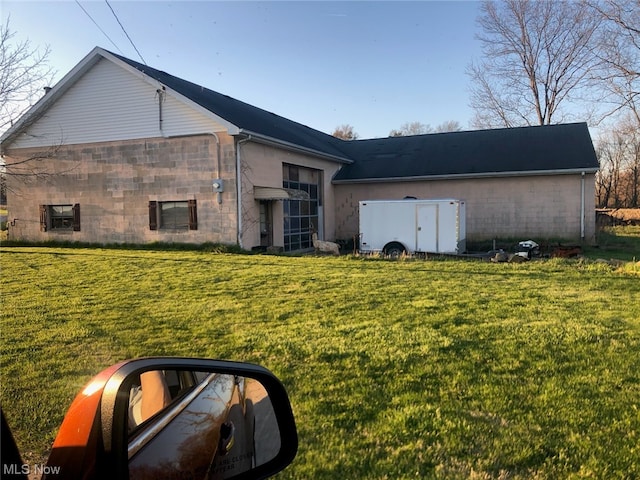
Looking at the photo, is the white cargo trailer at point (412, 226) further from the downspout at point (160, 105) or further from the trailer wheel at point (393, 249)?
the downspout at point (160, 105)

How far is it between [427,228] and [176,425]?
1482cm

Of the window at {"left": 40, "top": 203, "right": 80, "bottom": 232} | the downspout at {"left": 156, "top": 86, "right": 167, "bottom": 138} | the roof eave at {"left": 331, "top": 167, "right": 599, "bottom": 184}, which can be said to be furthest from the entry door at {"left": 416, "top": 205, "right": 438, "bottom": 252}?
the window at {"left": 40, "top": 203, "right": 80, "bottom": 232}

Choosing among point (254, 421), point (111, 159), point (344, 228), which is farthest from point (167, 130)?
point (254, 421)

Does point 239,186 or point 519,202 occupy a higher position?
point 239,186

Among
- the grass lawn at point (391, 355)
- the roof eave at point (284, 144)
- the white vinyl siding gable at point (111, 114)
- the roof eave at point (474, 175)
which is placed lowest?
the grass lawn at point (391, 355)

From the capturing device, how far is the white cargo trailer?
15.7 metres

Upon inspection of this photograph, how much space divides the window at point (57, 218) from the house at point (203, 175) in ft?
0.15

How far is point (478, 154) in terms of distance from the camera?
22.8 metres

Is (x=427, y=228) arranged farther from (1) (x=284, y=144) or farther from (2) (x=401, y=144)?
(2) (x=401, y=144)

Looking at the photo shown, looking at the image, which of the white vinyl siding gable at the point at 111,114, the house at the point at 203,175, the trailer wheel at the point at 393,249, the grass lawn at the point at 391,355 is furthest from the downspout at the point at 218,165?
the grass lawn at the point at 391,355

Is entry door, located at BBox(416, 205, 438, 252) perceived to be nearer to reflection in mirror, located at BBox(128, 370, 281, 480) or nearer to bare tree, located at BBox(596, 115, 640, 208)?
reflection in mirror, located at BBox(128, 370, 281, 480)

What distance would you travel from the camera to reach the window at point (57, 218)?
63.3ft

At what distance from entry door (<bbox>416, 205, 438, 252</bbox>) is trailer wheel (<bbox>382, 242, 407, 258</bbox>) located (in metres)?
0.56

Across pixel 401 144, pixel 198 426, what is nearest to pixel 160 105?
pixel 401 144
